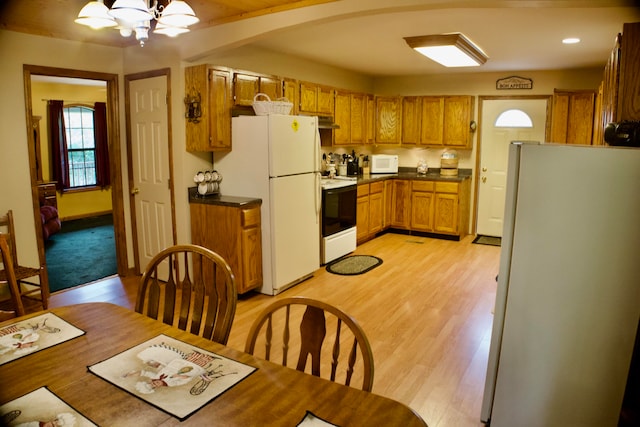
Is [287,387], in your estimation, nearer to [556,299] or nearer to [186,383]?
[186,383]

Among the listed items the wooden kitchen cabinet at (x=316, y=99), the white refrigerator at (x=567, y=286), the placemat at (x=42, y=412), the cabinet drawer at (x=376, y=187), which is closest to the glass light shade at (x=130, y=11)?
the placemat at (x=42, y=412)

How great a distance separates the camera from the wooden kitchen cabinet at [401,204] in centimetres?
649

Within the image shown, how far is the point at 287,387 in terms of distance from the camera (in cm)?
127

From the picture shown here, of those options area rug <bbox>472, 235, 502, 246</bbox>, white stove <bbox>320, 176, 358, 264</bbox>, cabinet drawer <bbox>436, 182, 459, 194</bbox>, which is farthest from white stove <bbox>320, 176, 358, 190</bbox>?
area rug <bbox>472, 235, 502, 246</bbox>

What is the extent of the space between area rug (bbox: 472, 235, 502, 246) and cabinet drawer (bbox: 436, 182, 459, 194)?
31.1 inches

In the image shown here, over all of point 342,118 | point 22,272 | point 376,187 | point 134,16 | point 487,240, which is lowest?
point 487,240

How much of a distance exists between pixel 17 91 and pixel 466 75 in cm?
544

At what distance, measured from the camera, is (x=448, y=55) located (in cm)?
446

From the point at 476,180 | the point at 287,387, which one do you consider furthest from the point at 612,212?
the point at 476,180

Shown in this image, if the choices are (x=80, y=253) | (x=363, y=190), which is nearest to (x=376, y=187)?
(x=363, y=190)

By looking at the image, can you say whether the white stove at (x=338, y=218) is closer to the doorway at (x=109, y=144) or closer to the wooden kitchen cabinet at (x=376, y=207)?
the wooden kitchen cabinet at (x=376, y=207)

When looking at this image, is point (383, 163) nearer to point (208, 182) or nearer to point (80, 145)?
point (208, 182)

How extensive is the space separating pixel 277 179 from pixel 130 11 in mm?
2175

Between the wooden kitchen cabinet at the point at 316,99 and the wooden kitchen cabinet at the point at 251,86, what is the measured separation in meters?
0.50
